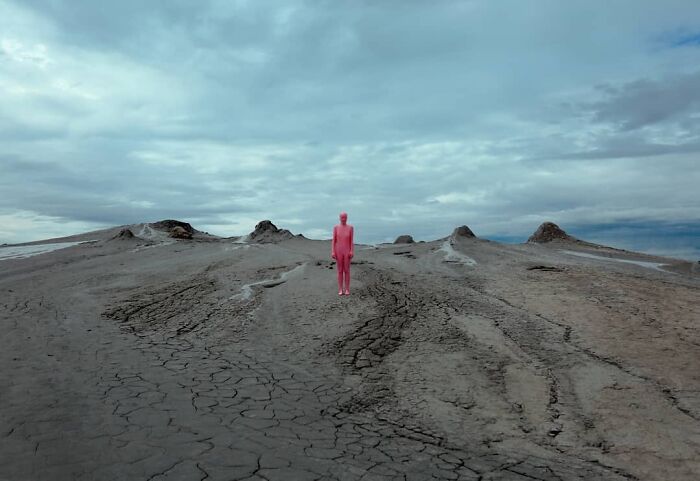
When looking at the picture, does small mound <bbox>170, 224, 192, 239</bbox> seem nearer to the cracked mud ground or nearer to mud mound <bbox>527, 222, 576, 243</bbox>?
the cracked mud ground

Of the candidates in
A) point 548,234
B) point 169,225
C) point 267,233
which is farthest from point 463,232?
point 169,225

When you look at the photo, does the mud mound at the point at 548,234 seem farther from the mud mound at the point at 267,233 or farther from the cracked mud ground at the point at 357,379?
the mud mound at the point at 267,233

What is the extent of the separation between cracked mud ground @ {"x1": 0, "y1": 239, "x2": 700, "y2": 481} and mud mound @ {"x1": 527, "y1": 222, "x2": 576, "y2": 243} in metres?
10.3

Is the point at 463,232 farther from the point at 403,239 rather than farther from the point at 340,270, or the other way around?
the point at 340,270

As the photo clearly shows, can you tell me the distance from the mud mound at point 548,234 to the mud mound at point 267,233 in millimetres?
11472

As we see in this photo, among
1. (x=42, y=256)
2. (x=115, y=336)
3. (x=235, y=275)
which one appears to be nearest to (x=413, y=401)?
(x=115, y=336)

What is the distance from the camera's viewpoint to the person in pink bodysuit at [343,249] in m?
10.9

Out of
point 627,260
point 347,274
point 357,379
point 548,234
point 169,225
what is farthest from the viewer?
point 169,225

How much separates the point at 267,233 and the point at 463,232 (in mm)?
10670

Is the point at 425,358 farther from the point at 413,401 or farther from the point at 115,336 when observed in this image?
the point at 115,336

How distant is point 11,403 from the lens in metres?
5.52

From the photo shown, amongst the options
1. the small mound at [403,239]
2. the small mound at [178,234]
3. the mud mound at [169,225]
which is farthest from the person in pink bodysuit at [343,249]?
the mud mound at [169,225]

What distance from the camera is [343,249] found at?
437 inches

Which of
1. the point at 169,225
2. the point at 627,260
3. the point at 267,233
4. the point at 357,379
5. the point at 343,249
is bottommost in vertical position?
the point at 357,379
